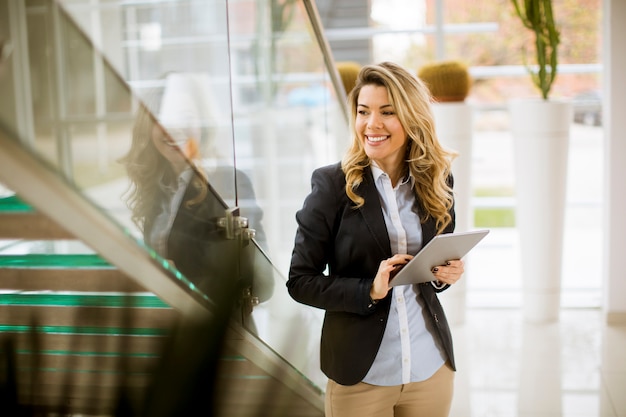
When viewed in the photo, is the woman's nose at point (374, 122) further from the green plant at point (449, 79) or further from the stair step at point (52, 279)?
the green plant at point (449, 79)

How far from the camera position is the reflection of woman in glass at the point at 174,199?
152 centimetres

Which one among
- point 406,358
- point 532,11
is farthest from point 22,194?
point 532,11

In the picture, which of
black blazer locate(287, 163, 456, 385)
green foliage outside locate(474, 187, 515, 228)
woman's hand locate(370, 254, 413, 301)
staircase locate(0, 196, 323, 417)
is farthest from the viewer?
green foliage outside locate(474, 187, 515, 228)

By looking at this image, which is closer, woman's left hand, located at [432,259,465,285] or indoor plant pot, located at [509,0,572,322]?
woman's left hand, located at [432,259,465,285]

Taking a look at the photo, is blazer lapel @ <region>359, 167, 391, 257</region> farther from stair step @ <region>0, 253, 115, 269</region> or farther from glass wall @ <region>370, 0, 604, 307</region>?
glass wall @ <region>370, 0, 604, 307</region>

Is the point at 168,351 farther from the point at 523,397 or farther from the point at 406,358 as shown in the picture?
→ the point at 523,397

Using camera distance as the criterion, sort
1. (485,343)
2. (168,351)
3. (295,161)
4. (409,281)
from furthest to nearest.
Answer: (485,343) < (295,161) < (409,281) < (168,351)

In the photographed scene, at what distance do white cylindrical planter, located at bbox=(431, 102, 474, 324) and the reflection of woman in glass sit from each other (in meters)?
3.07

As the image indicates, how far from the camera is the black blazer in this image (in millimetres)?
2102

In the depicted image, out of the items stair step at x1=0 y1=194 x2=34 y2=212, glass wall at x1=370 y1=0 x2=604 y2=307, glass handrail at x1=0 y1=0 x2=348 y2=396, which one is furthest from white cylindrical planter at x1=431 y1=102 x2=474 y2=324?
stair step at x1=0 y1=194 x2=34 y2=212

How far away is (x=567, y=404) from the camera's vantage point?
149 inches

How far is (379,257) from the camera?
83.9 inches

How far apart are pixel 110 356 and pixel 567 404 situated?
11.5 ft

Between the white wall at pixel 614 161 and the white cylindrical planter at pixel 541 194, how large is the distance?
0.92 ft
